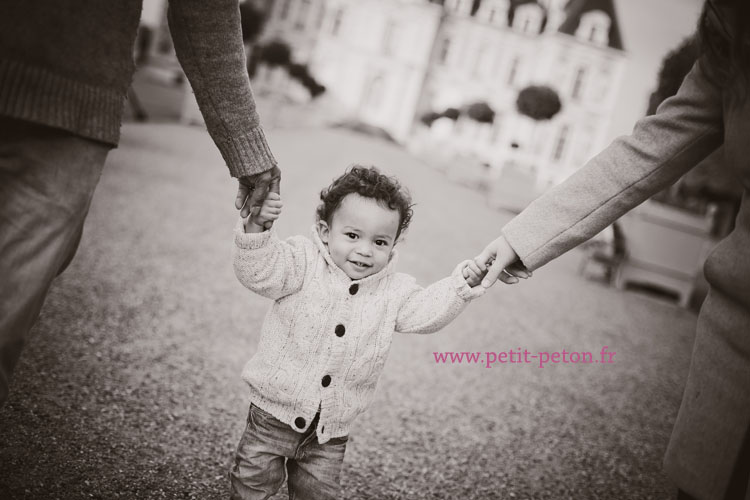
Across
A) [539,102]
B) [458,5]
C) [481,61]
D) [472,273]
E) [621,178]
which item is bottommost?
[472,273]

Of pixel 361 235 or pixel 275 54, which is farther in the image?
pixel 275 54

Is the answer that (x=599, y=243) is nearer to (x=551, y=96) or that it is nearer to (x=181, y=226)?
(x=181, y=226)

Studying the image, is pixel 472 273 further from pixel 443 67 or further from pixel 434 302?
pixel 443 67

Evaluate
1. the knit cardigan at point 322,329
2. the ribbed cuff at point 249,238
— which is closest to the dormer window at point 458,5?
the knit cardigan at point 322,329

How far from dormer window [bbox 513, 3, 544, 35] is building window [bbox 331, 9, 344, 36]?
11.8m

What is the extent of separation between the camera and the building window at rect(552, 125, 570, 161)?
3731 centimetres

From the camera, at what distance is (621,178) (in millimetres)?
1570

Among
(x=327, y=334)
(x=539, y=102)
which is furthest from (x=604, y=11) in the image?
(x=327, y=334)

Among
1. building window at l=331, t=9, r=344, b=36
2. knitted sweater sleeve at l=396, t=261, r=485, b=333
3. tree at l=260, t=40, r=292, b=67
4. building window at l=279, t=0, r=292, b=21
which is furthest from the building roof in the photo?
knitted sweater sleeve at l=396, t=261, r=485, b=333

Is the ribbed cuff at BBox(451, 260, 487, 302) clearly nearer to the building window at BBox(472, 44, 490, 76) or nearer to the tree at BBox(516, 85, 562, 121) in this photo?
the tree at BBox(516, 85, 562, 121)

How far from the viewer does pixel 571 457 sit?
3078 mm

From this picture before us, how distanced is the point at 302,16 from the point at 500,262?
42286 millimetres

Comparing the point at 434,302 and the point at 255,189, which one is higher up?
the point at 255,189

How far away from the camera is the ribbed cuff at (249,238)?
150cm
